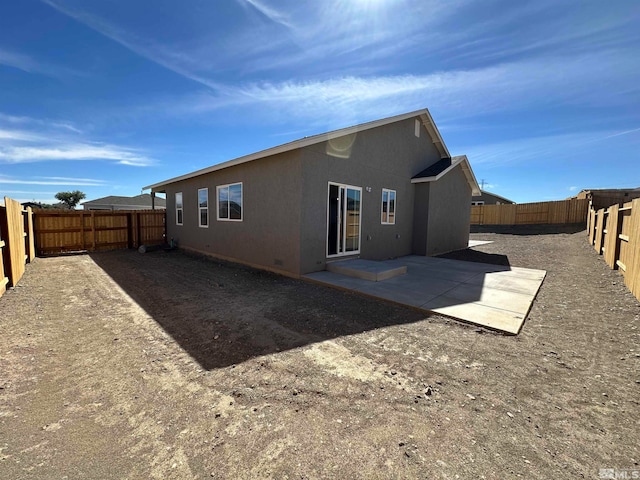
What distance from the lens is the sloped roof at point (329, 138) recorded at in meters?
6.82

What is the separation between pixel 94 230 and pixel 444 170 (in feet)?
51.9

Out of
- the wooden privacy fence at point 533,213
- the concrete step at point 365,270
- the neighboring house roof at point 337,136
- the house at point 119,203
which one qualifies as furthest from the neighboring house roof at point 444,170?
the house at point 119,203

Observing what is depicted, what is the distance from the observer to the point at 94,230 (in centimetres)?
1266

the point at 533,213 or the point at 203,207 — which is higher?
the point at 533,213

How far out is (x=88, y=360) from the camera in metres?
3.22

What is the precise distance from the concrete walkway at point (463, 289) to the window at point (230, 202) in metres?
3.87

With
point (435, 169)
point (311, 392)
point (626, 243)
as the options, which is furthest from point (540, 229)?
point (311, 392)

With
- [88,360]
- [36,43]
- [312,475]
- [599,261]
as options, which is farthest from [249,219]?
[599,261]

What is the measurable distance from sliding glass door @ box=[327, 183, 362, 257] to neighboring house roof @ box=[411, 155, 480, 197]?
375 cm

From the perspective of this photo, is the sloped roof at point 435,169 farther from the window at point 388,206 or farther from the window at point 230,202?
the window at point 230,202

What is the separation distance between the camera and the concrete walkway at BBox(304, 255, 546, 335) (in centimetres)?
462

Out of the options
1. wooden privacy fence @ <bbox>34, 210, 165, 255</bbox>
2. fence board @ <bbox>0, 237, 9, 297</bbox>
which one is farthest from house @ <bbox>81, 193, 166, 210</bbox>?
fence board @ <bbox>0, 237, 9, 297</bbox>

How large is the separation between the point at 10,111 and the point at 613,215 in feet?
73.2

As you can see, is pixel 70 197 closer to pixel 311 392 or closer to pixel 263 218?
pixel 263 218
